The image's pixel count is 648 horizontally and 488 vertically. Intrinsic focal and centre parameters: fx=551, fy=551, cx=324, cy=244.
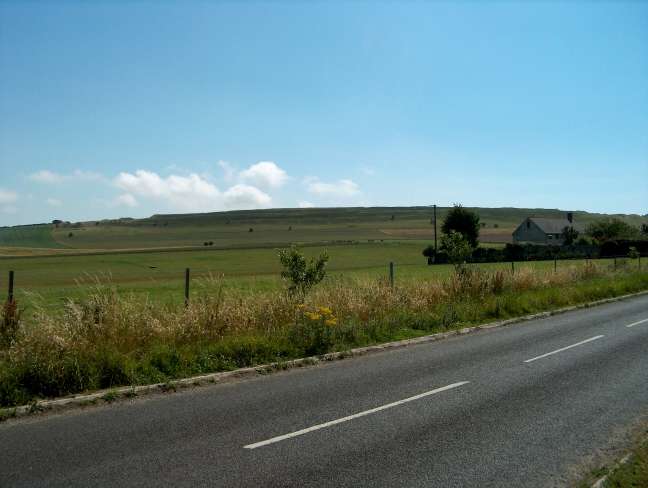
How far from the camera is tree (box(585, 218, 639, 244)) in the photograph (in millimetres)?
81188

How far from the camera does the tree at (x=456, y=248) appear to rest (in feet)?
66.1

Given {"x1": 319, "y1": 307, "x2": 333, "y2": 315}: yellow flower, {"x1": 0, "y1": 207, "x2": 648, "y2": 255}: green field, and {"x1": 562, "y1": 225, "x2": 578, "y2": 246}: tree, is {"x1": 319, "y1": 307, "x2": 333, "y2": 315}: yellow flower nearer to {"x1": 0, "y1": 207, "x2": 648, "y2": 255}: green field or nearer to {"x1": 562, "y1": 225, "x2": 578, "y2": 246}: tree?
{"x1": 0, "y1": 207, "x2": 648, "y2": 255}: green field

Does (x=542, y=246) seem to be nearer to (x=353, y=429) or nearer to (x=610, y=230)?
(x=610, y=230)

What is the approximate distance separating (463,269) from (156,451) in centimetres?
1548

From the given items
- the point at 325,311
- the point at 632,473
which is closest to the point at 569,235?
the point at 325,311

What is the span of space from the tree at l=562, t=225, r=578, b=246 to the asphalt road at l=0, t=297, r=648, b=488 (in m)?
90.3

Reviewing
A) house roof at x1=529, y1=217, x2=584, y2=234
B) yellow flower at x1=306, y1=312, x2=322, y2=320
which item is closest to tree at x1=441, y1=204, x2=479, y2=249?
house roof at x1=529, y1=217, x2=584, y2=234

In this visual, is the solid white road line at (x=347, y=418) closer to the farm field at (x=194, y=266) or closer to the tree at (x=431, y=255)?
the farm field at (x=194, y=266)

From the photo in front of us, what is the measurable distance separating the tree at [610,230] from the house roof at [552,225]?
14.6 m

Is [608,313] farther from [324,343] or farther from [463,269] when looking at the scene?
[324,343]

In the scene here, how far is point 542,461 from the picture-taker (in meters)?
5.45

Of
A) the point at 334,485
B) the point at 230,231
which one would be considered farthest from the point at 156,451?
the point at 230,231

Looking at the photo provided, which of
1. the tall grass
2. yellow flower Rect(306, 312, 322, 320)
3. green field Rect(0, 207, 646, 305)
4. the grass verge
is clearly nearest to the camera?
the grass verge

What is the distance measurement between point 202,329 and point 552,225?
104306 mm
